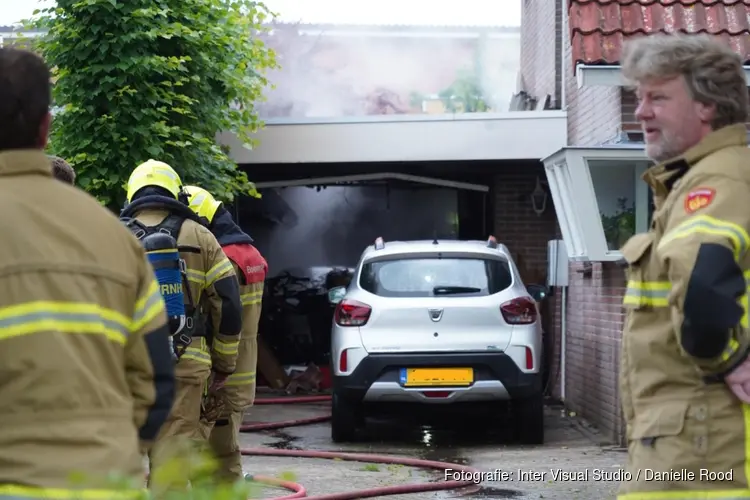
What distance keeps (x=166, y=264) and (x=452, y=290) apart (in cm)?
539

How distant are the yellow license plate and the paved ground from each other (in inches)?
22.4

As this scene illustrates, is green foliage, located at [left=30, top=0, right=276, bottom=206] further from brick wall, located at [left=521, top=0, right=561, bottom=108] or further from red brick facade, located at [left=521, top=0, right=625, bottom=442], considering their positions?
brick wall, located at [left=521, top=0, right=561, bottom=108]

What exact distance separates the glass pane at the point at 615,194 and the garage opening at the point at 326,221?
210 inches

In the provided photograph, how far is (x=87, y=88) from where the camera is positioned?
1160 cm

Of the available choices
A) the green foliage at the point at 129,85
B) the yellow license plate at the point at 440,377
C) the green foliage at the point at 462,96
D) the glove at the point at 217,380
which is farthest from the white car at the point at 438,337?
the green foliage at the point at 462,96

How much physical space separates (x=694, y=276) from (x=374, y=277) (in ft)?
25.4

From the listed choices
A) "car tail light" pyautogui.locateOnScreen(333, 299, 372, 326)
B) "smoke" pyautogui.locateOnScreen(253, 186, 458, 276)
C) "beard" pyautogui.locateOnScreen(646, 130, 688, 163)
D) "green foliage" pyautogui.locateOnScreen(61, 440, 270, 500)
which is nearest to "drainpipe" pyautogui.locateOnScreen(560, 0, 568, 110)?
"car tail light" pyautogui.locateOnScreen(333, 299, 372, 326)

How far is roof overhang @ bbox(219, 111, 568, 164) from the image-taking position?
538 inches

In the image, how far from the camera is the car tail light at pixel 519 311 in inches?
406

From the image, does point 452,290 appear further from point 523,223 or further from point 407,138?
point 523,223

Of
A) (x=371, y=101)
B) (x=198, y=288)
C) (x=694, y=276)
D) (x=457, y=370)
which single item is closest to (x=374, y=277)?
(x=457, y=370)

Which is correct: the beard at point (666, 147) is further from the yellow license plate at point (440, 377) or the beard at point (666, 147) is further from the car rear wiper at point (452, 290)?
the car rear wiper at point (452, 290)

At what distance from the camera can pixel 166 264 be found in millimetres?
5359

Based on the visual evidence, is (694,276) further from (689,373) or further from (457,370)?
(457,370)
